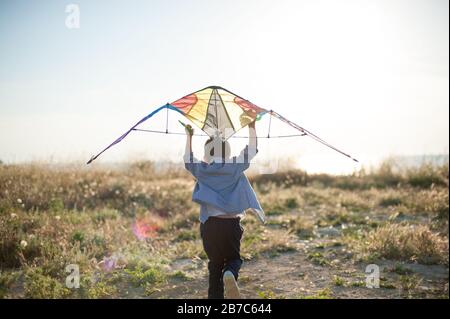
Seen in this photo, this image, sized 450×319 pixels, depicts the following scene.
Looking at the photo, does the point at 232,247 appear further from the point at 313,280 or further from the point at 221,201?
the point at 313,280

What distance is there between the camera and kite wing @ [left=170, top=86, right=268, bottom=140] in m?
5.50

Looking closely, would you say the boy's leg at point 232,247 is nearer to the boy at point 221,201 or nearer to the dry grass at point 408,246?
the boy at point 221,201

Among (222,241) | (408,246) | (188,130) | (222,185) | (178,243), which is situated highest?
(188,130)

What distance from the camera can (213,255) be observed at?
16.3ft

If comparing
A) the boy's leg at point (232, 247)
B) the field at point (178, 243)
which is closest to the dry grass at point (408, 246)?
the field at point (178, 243)

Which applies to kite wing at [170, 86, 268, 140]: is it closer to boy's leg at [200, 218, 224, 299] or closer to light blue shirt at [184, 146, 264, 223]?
light blue shirt at [184, 146, 264, 223]

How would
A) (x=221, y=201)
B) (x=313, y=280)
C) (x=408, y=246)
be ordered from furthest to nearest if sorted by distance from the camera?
1. (x=408, y=246)
2. (x=313, y=280)
3. (x=221, y=201)

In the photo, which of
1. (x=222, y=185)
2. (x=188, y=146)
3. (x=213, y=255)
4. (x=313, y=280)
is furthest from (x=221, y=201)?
(x=313, y=280)

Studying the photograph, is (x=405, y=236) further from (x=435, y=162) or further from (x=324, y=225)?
(x=435, y=162)

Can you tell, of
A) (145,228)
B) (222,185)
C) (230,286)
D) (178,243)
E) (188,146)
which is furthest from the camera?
(145,228)

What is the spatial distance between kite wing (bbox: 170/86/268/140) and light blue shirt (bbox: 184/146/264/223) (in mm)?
569

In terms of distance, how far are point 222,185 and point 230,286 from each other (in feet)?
3.40

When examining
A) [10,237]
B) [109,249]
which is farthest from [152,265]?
[10,237]

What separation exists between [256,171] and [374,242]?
31.3ft
